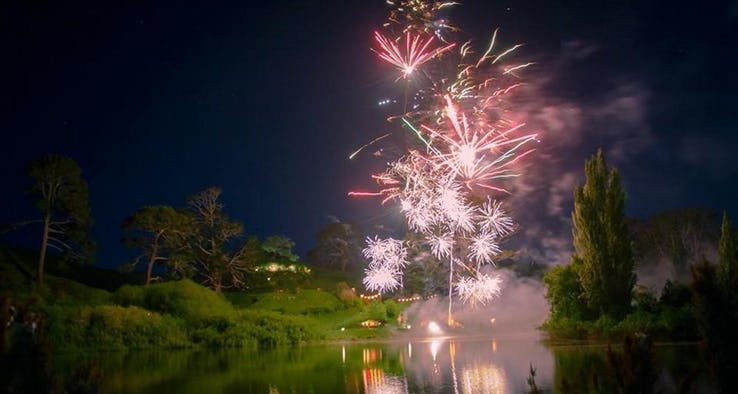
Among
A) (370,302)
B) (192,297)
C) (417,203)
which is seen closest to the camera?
(417,203)

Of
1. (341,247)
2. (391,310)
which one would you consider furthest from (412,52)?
(341,247)

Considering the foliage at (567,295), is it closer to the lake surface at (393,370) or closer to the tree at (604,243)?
the tree at (604,243)

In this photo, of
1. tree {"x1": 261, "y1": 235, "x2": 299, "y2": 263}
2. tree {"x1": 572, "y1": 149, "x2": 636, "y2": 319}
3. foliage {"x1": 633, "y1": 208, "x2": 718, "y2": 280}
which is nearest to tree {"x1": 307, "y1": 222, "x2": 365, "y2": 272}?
tree {"x1": 261, "y1": 235, "x2": 299, "y2": 263}

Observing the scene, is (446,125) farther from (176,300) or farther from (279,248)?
(279,248)

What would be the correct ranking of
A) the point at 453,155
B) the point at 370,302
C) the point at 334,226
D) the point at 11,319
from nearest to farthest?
the point at 11,319, the point at 453,155, the point at 370,302, the point at 334,226

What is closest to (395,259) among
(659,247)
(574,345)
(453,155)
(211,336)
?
(453,155)

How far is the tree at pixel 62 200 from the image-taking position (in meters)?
35.2

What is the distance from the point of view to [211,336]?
104 ft

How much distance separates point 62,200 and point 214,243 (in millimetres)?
10874

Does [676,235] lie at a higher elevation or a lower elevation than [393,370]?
higher

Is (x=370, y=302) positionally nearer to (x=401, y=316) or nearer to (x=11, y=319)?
(x=401, y=316)

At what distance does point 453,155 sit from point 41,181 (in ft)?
79.5

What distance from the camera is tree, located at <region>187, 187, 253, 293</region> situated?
4328 cm

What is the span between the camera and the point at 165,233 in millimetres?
40750
